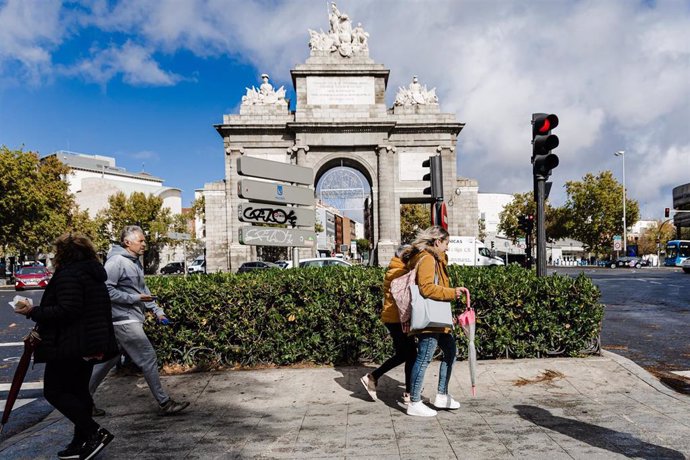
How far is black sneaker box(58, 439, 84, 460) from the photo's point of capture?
3861 millimetres

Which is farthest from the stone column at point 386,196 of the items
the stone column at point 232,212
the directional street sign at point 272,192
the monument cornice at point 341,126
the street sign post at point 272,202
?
the directional street sign at point 272,192

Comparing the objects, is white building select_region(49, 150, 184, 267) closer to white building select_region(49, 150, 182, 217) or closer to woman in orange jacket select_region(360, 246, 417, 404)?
white building select_region(49, 150, 182, 217)

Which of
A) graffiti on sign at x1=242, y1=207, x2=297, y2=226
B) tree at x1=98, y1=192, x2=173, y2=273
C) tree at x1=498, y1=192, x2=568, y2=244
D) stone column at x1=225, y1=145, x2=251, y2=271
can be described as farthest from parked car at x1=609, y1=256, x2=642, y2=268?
→ graffiti on sign at x1=242, y1=207, x2=297, y2=226

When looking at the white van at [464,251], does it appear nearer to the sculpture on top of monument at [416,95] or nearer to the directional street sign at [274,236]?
the sculpture on top of monument at [416,95]

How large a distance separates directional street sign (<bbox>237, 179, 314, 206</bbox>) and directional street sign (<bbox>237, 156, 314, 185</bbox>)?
0.12 meters

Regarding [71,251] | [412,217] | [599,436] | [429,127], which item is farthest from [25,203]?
[412,217]

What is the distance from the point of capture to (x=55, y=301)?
149 inches

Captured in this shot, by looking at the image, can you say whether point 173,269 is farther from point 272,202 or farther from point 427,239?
point 427,239

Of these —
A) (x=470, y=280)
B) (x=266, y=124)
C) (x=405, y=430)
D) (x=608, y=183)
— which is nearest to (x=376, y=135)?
(x=266, y=124)

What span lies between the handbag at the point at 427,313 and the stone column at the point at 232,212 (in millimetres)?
30781

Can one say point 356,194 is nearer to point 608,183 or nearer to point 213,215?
point 213,215

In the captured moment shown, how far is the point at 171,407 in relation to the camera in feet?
16.3

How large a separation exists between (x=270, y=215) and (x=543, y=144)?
14.0ft

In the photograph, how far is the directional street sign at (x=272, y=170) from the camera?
26.1 ft
